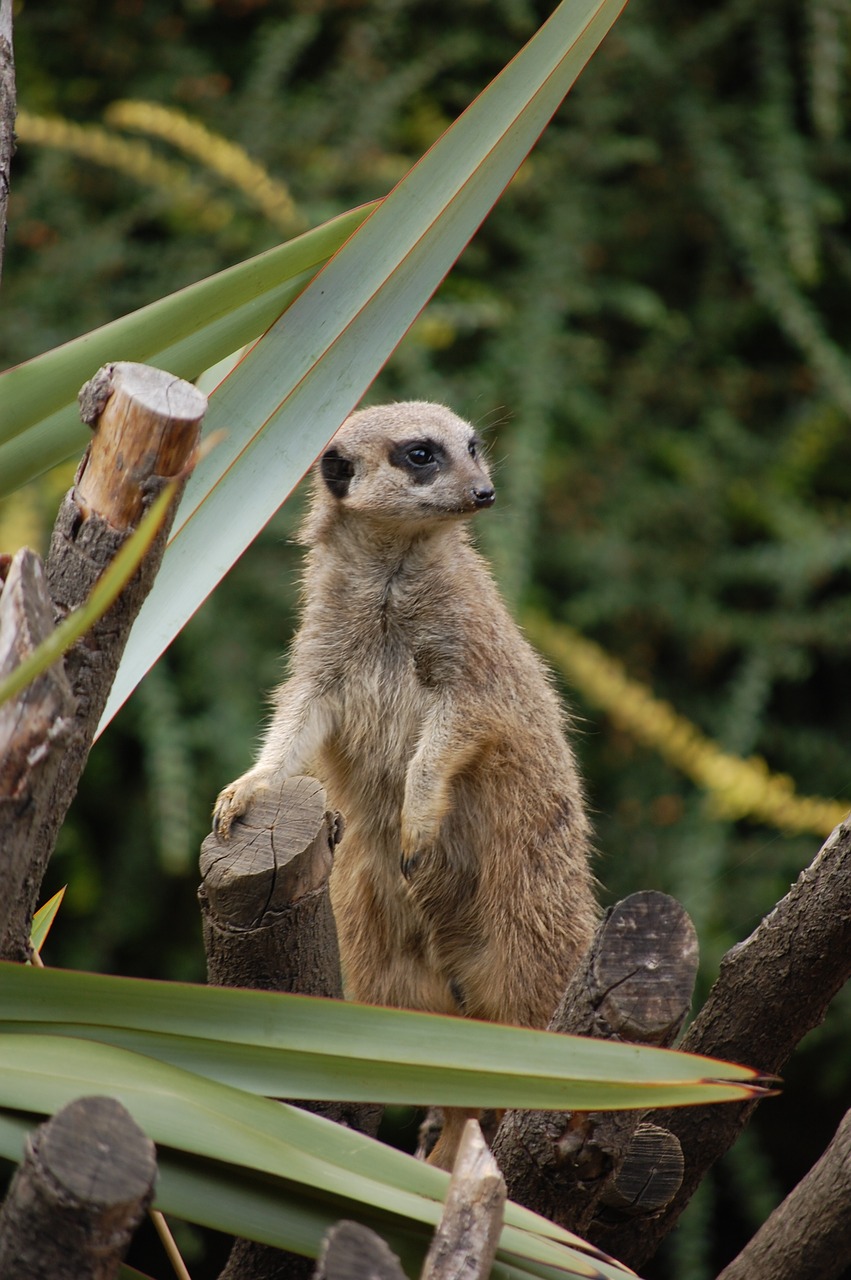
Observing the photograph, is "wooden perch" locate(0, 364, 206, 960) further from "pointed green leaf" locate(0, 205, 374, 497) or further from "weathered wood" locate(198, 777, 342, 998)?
"weathered wood" locate(198, 777, 342, 998)

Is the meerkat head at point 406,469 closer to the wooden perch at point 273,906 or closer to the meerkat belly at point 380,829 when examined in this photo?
the meerkat belly at point 380,829

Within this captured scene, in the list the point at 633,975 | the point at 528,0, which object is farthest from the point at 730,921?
the point at 528,0

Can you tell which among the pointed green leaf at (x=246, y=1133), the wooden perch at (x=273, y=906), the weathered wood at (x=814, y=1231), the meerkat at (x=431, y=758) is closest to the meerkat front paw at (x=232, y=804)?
the wooden perch at (x=273, y=906)

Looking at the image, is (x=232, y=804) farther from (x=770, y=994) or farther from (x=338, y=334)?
(x=770, y=994)

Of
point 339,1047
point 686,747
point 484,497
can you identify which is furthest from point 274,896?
point 686,747

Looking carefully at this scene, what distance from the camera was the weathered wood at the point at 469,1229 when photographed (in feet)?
4.02

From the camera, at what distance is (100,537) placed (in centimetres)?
136

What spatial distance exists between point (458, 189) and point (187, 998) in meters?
1.04

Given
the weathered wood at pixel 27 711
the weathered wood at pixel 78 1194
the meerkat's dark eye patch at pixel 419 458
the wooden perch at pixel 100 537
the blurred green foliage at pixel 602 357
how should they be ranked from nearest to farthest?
the weathered wood at pixel 78 1194, the weathered wood at pixel 27 711, the wooden perch at pixel 100 537, the meerkat's dark eye patch at pixel 419 458, the blurred green foliage at pixel 602 357

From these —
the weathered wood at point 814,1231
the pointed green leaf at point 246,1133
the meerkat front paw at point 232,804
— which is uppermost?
the meerkat front paw at point 232,804

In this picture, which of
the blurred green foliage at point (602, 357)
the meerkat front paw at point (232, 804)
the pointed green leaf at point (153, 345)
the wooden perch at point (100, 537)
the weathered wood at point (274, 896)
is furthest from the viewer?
the blurred green foliage at point (602, 357)

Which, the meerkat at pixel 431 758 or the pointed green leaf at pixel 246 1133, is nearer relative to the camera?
the pointed green leaf at pixel 246 1133

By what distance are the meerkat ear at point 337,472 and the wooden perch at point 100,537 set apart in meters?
0.98

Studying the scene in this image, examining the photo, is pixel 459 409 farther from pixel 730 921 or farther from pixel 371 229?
pixel 371 229
